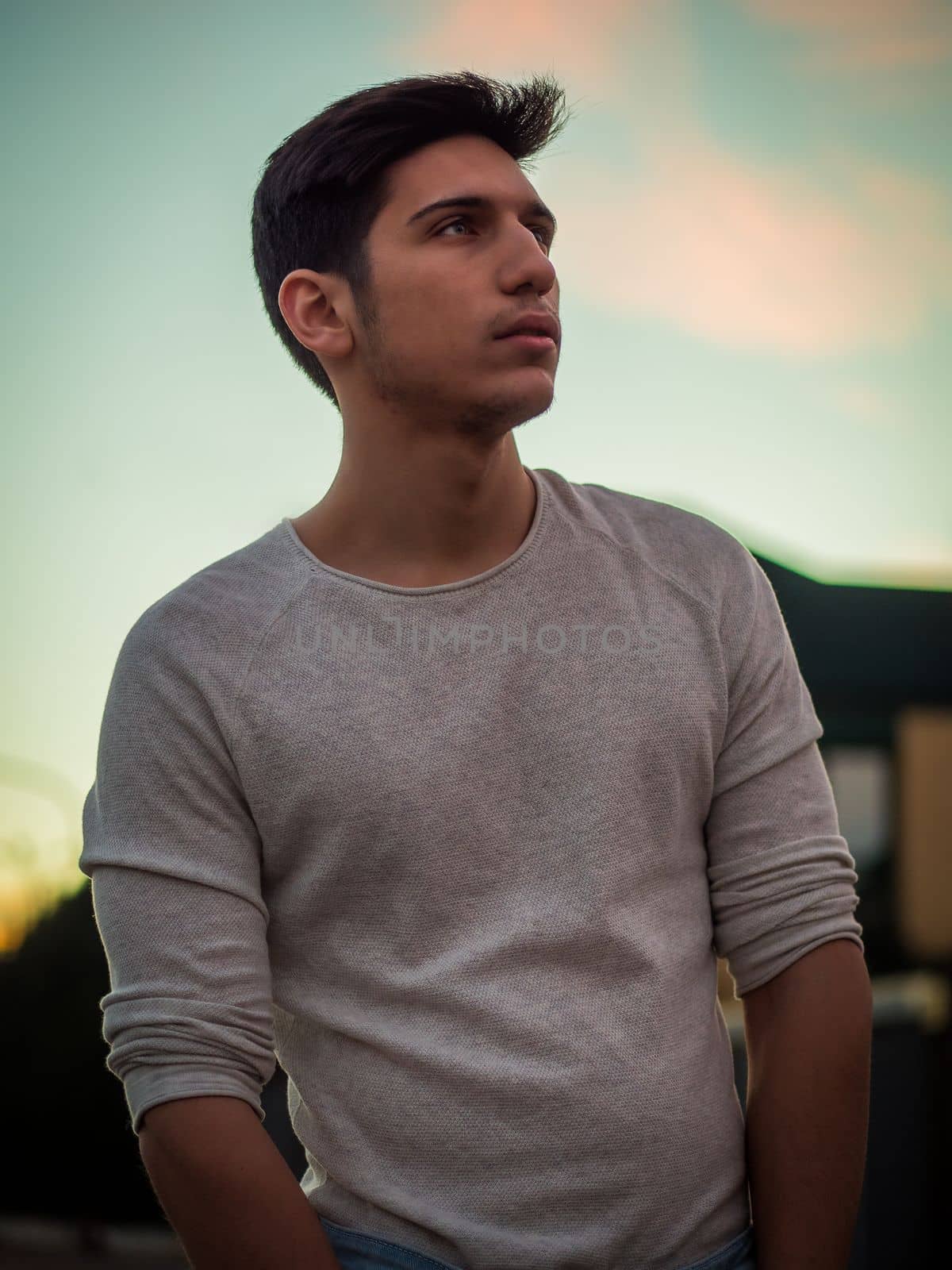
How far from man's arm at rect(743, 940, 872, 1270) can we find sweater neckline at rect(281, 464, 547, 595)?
69 cm

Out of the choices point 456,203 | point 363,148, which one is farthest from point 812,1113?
point 363,148

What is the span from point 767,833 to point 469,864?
42cm

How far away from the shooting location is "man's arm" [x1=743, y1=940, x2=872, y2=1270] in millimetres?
1646

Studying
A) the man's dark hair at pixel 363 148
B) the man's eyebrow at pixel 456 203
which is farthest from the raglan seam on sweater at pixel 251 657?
the man's eyebrow at pixel 456 203

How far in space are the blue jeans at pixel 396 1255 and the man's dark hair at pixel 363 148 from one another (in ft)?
4.20

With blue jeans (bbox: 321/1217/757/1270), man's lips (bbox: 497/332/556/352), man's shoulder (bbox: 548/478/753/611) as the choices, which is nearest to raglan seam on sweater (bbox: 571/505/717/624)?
man's shoulder (bbox: 548/478/753/611)

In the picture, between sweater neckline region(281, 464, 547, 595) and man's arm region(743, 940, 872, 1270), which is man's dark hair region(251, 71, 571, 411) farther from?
man's arm region(743, 940, 872, 1270)

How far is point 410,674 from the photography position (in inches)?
69.1

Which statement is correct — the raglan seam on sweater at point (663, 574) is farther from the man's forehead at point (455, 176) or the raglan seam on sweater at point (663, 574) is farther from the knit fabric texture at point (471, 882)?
the man's forehead at point (455, 176)

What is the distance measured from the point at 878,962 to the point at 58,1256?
776 cm

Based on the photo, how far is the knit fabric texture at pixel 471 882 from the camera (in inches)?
63.4

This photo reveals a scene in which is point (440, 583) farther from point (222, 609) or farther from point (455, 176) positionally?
point (455, 176)

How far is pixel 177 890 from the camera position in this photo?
65.7 inches

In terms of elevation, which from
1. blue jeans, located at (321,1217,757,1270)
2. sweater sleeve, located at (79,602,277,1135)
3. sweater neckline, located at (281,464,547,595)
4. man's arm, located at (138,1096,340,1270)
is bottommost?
blue jeans, located at (321,1217,757,1270)
